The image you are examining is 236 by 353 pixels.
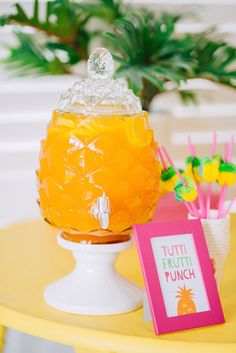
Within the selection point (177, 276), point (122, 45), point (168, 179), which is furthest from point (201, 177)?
point (122, 45)

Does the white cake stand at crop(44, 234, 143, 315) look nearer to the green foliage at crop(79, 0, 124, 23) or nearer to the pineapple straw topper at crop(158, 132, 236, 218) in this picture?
the pineapple straw topper at crop(158, 132, 236, 218)

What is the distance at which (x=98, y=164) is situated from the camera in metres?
1.22

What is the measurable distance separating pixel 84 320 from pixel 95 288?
7 cm

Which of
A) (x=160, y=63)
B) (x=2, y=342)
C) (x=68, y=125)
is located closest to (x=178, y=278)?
(x=68, y=125)

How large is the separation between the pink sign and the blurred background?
1.58 m

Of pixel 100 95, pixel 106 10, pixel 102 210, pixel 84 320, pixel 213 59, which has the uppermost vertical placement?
pixel 106 10

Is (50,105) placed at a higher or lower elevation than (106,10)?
lower

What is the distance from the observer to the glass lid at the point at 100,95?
1267 mm

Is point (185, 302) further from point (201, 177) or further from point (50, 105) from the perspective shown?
point (50, 105)

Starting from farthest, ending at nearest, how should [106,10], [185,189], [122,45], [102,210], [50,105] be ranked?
[50,105] < [106,10] < [122,45] < [185,189] < [102,210]

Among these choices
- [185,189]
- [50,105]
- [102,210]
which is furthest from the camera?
[50,105]

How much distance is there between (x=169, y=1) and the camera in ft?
10.2

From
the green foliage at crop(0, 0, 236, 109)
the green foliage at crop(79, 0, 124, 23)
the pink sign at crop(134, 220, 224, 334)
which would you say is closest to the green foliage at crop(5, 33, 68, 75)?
the green foliage at crop(0, 0, 236, 109)

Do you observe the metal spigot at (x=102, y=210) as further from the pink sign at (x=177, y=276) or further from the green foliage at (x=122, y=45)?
the green foliage at (x=122, y=45)
